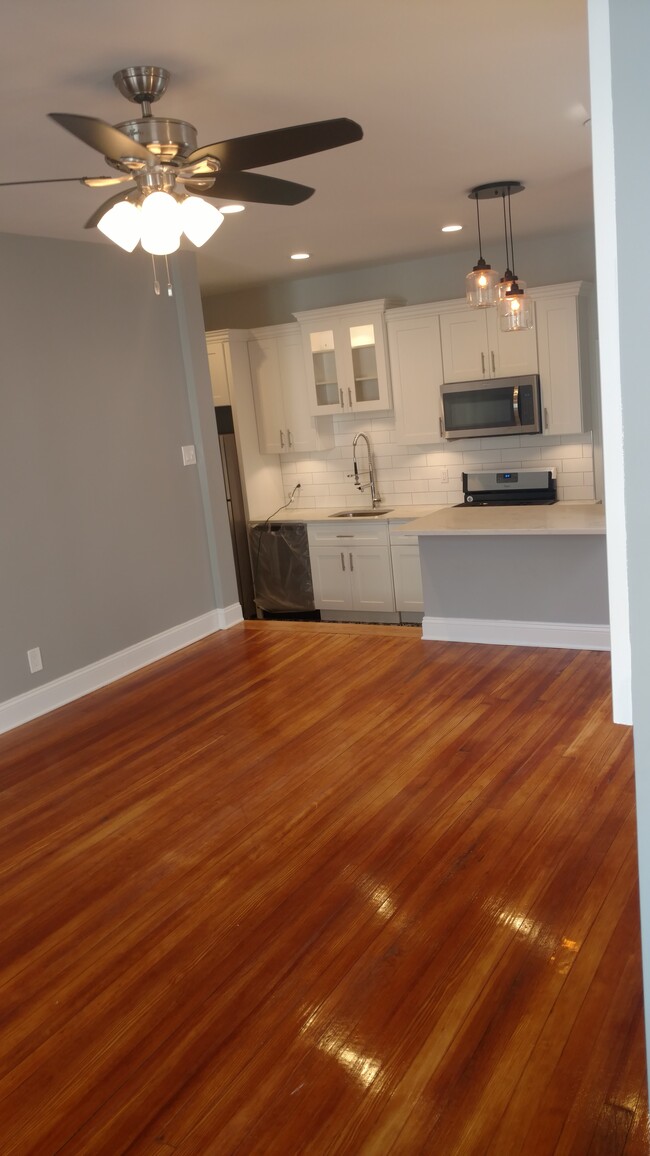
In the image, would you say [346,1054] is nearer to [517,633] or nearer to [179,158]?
[179,158]

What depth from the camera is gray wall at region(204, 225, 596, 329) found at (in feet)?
20.4

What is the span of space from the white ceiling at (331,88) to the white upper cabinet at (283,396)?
2.41 m

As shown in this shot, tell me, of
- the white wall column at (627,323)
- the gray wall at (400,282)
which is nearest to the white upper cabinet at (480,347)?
the gray wall at (400,282)

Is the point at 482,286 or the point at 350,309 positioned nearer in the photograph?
the point at 482,286

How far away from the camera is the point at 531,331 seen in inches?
241

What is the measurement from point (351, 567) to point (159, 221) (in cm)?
461

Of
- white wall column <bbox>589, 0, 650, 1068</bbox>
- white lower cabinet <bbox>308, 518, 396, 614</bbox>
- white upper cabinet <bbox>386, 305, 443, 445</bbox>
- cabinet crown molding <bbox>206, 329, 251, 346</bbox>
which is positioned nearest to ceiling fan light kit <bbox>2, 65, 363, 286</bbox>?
white wall column <bbox>589, 0, 650, 1068</bbox>

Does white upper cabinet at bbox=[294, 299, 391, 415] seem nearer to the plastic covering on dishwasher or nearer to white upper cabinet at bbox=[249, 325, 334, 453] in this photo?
white upper cabinet at bbox=[249, 325, 334, 453]

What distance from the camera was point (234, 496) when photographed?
704 cm

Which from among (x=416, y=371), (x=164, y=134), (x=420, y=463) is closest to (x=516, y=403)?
(x=416, y=371)

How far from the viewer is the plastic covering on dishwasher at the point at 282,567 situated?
7.08 metres

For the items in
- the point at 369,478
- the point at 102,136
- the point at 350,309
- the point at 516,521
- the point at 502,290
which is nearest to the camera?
the point at 102,136

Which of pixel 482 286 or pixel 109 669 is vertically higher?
pixel 482 286

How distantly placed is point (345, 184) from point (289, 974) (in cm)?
335
